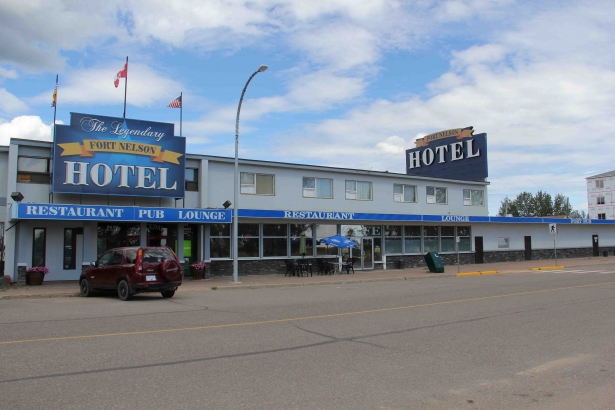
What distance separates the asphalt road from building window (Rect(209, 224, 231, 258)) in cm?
1193

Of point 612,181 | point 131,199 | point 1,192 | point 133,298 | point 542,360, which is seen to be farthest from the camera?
point 612,181

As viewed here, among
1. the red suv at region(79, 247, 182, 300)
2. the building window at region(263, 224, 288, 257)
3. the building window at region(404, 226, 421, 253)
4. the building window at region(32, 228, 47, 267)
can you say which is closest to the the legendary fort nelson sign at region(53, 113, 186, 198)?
the building window at region(32, 228, 47, 267)

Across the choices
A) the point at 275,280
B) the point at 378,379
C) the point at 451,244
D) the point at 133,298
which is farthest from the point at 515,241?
the point at 378,379

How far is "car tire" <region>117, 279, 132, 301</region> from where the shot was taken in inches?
636

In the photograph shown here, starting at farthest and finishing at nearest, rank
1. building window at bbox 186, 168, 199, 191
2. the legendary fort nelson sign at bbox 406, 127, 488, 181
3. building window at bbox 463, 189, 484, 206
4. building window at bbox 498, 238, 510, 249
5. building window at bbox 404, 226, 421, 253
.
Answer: the legendary fort nelson sign at bbox 406, 127, 488, 181 < building window at bbox 498, 238, 510, 249 < building window at bbox 463, 189, 484, 206 < building window at bbox 404, 226, 421, 253 < building window at bbox 186, 168, 199, 191

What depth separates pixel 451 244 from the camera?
1446 inches

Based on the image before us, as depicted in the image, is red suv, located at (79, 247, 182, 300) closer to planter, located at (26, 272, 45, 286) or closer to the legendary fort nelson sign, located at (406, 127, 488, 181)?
planter, located at (26, 272, 45, 286)

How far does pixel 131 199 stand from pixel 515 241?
96.0ft

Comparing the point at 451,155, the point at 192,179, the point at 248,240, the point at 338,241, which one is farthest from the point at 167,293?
the point at 451,155

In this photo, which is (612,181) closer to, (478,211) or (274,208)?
(478,211)

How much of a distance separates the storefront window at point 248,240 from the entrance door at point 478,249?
1786 centimetres

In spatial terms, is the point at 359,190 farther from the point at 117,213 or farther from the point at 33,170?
the point at 33,170

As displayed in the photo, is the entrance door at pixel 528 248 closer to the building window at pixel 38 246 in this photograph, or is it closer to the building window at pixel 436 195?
the building window at pixel 436 195

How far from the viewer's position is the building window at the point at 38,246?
22.3 m
